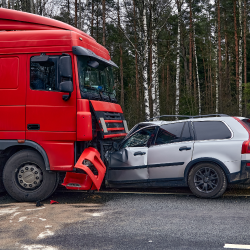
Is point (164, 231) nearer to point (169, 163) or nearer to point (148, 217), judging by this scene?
point (148, 217)

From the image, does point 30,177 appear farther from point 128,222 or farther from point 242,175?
point 242,175

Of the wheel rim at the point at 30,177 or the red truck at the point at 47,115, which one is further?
the wheel rim at the point at 30,177

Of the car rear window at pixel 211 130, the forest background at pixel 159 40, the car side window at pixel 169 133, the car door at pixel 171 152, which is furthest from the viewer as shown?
the forest background at pixel 159 40

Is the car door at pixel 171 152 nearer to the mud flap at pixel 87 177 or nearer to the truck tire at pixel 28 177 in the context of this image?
the mud flap at pixel 87 177

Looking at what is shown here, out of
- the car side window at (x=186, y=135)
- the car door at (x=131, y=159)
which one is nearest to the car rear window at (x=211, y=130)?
the car side window at (x=186, y=135)

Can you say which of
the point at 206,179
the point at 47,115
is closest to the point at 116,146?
the point at 47,115

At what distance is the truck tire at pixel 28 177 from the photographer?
22.7 ft

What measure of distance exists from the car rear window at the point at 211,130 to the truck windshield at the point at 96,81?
2.13m

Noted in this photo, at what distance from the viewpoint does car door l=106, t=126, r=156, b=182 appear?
287 inches

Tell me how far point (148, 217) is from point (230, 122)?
258cm

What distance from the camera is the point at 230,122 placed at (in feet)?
22.7

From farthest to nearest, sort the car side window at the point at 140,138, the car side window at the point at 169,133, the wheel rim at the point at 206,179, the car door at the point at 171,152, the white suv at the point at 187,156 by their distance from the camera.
A: the car side window at the point at 140,138, the car side window at the point at 169,133, the car door at the point at 171,152, the wheel rim at the point at 206,179, the white suv at the point at 187,156

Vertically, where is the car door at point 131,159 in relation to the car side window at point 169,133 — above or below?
below

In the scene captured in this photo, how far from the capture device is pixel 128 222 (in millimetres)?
5430
